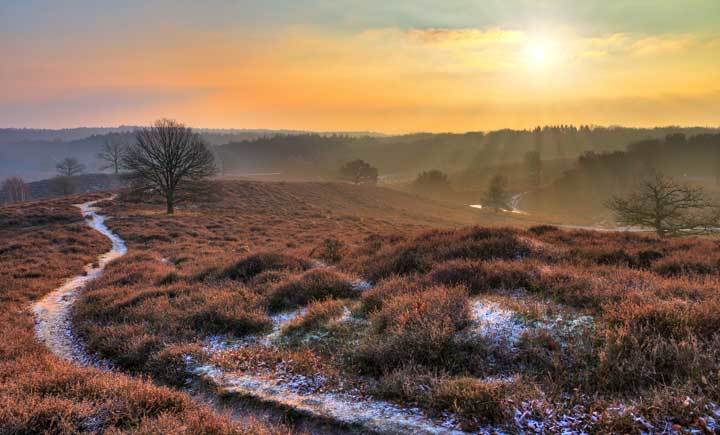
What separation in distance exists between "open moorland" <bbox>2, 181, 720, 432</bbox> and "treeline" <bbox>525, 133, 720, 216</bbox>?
93.4 meters

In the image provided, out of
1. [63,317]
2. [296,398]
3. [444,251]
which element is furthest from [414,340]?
[63,317]

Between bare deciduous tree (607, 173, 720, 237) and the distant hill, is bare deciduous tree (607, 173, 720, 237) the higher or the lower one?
the higher one

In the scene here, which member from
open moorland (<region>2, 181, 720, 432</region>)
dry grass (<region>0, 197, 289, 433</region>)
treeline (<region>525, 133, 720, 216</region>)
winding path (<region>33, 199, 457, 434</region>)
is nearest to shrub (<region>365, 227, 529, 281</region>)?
open moorland (<region>2, 181, 720, 432</region>)

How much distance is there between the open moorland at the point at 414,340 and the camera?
466 cm

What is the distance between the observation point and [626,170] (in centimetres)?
10331

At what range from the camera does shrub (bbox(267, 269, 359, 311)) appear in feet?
32.5

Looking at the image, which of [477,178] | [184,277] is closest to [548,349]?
[184,277]

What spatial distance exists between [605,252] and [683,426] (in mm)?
8558

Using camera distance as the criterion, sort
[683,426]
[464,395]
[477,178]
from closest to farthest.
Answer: [683,426] → [464,395] → [477,178]

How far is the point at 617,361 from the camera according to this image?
5.17 metres

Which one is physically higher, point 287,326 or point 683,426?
point 683,426

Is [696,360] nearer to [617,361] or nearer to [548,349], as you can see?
[617,361]

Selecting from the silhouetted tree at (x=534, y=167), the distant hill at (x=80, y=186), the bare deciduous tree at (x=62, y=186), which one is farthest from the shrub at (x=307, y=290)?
the silhouetted tree at (x=534, y=167)

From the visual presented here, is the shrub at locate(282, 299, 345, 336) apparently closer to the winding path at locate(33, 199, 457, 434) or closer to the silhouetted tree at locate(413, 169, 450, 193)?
the winding path at locate(33, 199, 457, 434)
